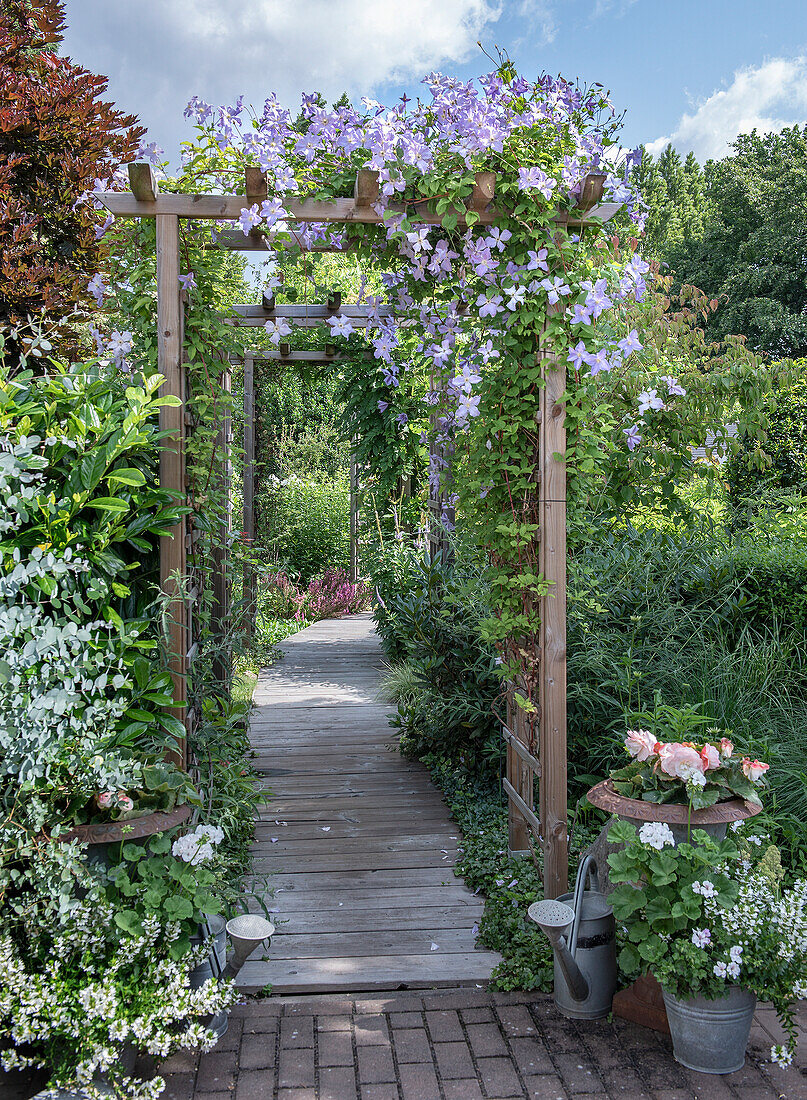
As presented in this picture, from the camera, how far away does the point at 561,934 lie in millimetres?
2061

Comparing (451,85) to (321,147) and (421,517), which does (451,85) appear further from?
(421,517)

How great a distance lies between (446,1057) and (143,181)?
255cm

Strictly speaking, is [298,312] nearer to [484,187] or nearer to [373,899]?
[484,187]

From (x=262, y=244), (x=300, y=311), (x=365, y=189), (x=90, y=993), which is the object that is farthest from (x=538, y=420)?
(x=300, y=311)

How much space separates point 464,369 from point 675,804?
57.6 inches

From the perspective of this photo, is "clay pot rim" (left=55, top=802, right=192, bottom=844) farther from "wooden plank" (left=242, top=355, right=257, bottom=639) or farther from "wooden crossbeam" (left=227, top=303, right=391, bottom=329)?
"wooden plank" (left=242, top=355, right=257, bottom=639)

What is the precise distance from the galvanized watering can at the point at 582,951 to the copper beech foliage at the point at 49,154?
3176 millimetres

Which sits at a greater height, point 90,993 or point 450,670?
point 450,670

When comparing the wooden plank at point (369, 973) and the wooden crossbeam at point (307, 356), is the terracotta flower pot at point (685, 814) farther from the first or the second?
the wooden crossbeam at point (307, 356)

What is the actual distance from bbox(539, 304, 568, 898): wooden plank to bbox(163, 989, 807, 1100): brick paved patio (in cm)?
45

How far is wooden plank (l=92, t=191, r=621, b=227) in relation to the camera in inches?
97.1

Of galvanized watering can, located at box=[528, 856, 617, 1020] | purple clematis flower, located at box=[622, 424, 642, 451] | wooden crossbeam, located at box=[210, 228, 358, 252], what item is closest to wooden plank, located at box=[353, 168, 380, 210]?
wooden crossbeam, located at box=[210, 228, 358, 252]

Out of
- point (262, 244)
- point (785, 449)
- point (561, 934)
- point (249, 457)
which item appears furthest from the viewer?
point (249, 457)

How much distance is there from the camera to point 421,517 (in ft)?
21.8
